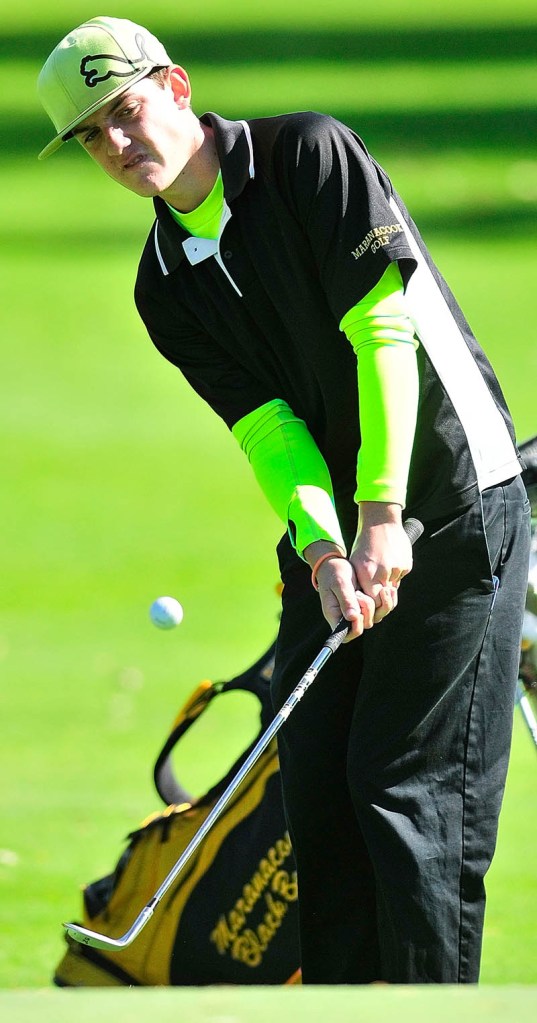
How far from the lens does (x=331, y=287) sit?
2408 mm

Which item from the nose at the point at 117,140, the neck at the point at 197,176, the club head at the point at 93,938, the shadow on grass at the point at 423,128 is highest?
the shadow on grass at the point at 423,128

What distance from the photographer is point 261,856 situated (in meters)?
3.12

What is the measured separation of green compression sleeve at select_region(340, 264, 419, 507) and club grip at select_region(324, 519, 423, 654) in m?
0.06

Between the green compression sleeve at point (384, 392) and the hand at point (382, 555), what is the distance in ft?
0.09

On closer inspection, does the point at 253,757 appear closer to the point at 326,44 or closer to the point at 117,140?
the point at 117,140

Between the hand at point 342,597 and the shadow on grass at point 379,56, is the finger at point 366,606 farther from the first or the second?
the shadow on grass at point 379,56

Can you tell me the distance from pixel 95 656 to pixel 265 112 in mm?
8273

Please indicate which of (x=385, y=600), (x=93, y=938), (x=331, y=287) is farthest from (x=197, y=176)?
(x=93, y=938)

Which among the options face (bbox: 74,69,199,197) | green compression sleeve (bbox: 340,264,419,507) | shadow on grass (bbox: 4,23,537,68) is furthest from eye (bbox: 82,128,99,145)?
shadow on grass (bbox: 4,23,537,68)

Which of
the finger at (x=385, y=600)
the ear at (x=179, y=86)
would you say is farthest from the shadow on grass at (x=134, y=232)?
the finger at (x=385, y=600)

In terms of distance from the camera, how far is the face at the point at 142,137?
8.08 ft

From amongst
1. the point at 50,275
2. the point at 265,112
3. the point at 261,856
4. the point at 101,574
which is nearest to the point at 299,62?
the point at 265,112

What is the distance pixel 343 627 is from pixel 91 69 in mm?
973

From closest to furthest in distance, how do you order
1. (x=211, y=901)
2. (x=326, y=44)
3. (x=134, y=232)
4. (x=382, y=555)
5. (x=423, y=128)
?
1. (x=382, y=555)
2. (x=211, y=901)
3. (x=134, y=232)
4. (x=423, y=128)
5. (x=326, y=44)
